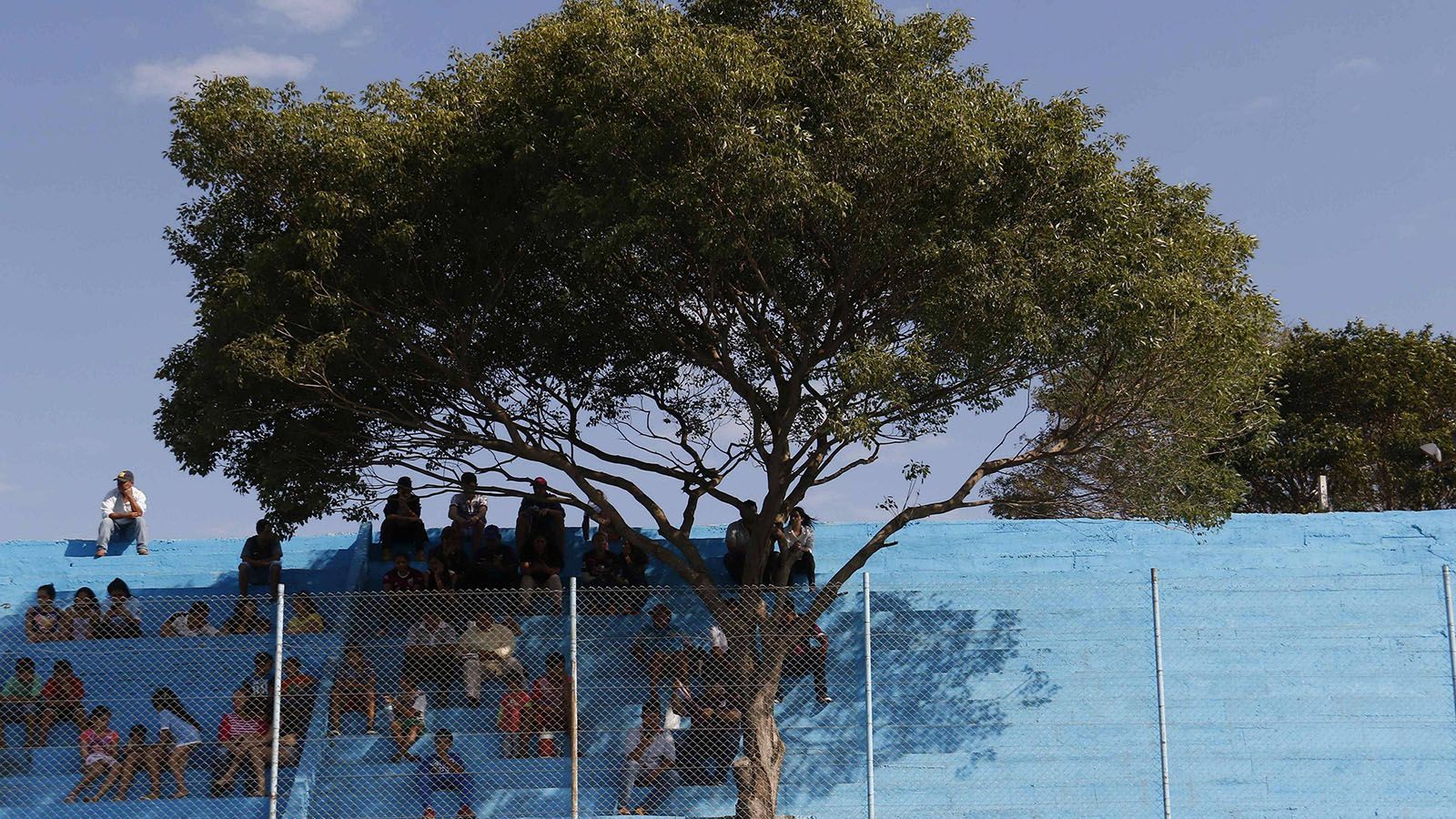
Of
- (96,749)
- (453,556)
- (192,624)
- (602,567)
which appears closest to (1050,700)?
(602,567)

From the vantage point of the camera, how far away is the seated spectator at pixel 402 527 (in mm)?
17922

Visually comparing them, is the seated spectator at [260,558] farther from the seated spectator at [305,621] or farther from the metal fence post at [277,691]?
the metal fence post at [277,691]

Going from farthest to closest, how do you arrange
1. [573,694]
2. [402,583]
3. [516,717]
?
[402,583]
[516,717]
[573,694]

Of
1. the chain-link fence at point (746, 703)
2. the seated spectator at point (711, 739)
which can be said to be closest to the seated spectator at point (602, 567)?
the chain-link fence at point (746, 703)

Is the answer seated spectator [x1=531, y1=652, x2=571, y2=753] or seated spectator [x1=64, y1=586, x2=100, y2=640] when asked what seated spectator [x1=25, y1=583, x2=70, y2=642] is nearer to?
seated spectator [x1=64, y1=586, x2=100, y2=640]

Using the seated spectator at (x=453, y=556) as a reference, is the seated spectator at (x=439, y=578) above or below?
below

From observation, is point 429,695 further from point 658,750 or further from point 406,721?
point 658,750

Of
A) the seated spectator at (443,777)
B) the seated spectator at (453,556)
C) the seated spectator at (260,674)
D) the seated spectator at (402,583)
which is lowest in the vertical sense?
the seated spectator at (443,777)

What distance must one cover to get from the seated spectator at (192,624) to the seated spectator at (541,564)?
3.28 m

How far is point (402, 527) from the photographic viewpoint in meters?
→ 18.0

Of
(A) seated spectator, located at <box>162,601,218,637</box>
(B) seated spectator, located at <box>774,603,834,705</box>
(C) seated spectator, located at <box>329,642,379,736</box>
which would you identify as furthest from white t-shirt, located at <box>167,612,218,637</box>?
(B) seated spectator, located at <box>774,603,834,705</box>

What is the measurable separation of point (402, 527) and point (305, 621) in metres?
2.91

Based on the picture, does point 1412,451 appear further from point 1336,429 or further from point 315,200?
point 315,200

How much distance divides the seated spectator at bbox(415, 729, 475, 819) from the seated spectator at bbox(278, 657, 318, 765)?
→ 122 cm
